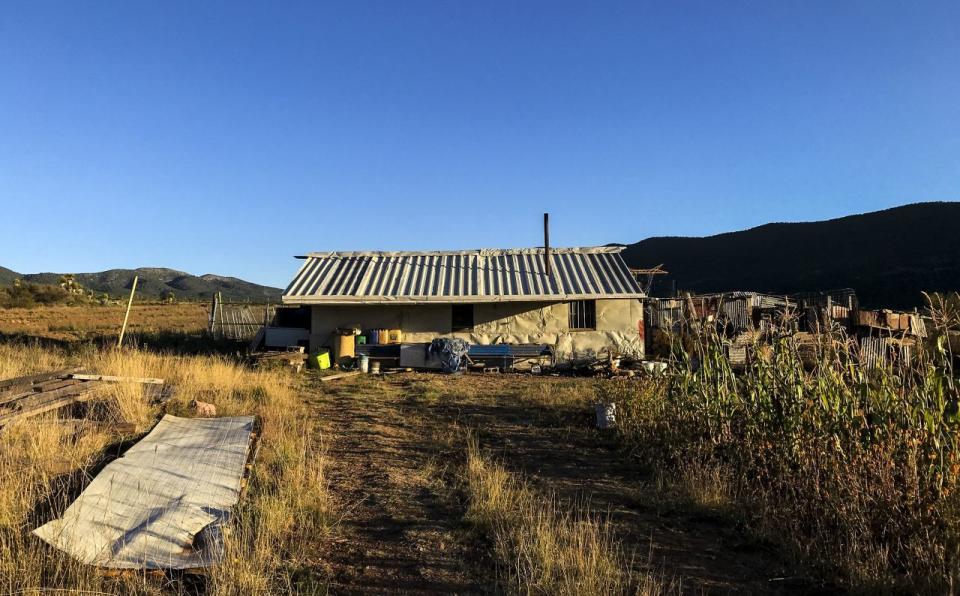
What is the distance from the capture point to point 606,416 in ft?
29.2

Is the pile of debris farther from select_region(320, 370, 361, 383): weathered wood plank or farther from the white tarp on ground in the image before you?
select_region(320, 370, 361, 383): weathered wood plank

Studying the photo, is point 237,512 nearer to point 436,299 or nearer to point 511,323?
point 436,299

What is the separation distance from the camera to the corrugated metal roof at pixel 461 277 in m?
17.3

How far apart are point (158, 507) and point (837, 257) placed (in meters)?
60.1

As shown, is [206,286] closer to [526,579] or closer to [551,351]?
[551,351]

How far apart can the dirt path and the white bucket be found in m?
2.56

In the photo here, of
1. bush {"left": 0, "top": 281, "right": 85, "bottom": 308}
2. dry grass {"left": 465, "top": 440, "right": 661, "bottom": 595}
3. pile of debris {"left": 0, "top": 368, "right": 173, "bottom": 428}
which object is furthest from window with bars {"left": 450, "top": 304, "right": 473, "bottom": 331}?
bush {"left": 0, "top": 281, "right": 85, "bottom": 308}

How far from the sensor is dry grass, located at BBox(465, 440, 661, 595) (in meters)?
3.50

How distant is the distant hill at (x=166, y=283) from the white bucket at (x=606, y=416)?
101 metres

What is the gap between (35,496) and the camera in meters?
4.81

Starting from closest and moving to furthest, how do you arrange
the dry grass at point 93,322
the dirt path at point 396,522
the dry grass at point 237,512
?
the dry grass at point 237,512, the dirt path at point 396,522, the dry grass at point 93,322

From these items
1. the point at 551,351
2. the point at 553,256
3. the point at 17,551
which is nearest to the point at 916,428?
the point at 17,551

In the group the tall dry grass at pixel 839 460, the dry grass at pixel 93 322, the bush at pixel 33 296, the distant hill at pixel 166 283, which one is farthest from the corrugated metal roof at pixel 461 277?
the distant hill at pixel 166 283

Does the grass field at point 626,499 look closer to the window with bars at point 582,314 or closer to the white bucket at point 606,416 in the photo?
the white bucket at point 606,416
